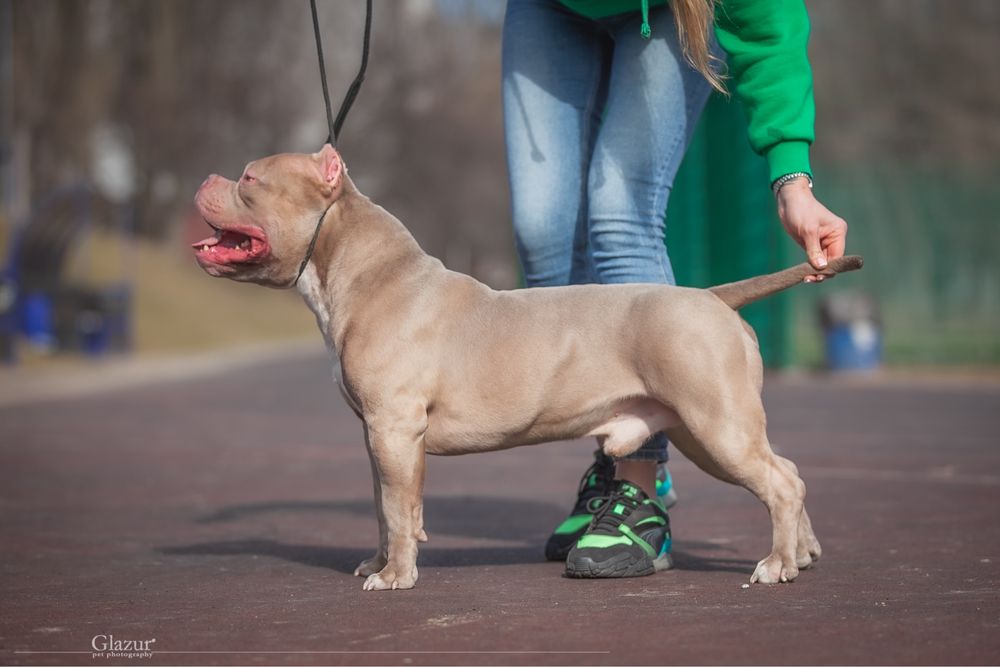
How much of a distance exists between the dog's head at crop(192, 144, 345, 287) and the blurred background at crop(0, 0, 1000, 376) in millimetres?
Result: 10376

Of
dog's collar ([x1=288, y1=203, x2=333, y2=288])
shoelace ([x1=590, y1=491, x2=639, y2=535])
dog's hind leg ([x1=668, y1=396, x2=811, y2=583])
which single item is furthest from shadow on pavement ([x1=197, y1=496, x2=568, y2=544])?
dog's collar ([x1=288, y1=203, x2=333, y2=288])

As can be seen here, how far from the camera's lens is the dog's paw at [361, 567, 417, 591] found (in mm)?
3383

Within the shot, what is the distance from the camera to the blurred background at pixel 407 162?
15.2 meters

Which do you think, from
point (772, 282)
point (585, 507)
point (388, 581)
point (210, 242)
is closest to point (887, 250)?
point (585, 507)

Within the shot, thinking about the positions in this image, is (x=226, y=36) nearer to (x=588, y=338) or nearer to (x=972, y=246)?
(x=972, y=246)

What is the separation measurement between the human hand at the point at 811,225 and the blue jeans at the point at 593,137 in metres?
0.53

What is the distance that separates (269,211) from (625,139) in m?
1.12

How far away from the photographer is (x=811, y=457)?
271 inches

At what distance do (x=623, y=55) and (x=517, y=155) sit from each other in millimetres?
456

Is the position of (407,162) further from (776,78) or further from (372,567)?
(372,567)

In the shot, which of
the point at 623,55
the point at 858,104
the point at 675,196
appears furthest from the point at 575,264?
the point at 858,104

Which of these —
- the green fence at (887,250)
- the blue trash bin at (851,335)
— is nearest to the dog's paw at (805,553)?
the green fence at (887,250)

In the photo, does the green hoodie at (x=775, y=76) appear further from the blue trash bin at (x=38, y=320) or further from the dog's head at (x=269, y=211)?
the blue trash bin at (x=38, y=320)

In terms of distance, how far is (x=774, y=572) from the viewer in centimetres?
337
